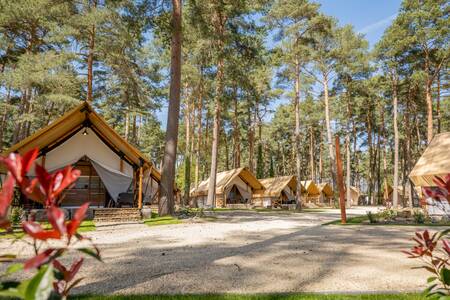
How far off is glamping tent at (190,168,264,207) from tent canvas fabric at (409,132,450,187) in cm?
1540

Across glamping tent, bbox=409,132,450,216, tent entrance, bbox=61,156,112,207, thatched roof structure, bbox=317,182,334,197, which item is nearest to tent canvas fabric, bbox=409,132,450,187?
glamping tent, bbox=409,132,450,216

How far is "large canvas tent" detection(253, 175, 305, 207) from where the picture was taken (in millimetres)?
31641

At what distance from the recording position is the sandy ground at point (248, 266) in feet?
11.7

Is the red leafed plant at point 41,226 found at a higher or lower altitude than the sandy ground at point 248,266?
higher

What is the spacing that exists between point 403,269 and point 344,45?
2624 cm

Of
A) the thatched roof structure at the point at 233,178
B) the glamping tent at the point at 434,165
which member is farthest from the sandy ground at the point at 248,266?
the thatched roof structure at the point at 233,178

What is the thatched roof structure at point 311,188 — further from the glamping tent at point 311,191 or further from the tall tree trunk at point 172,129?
the tall tree trunk at point 172,129

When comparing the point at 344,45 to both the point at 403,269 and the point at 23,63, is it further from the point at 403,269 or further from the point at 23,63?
the point at 403,269

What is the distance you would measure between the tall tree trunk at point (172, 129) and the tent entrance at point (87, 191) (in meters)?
3.97

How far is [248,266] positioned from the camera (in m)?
4.52

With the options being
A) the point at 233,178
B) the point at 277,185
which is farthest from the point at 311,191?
the point at 233,178

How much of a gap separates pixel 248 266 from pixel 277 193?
27372 mm

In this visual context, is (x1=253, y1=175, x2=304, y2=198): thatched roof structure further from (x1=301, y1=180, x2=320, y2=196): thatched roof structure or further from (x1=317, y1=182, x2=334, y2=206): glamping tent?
(x1=317, y1=182, x2=334, y2=206): glamping tent

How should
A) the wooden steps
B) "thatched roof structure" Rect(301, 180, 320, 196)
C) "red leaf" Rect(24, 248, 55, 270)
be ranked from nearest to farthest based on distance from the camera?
"red leaf" Rect(24, 248, 55, 270)
the wooden steps
"thatched roof structure" Rect(301, 180, 320, 196)
